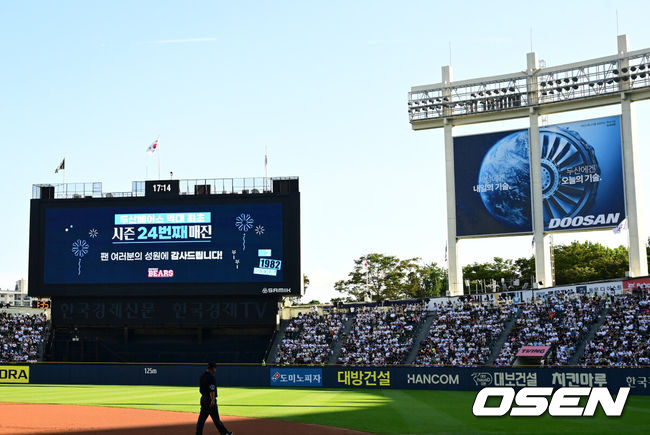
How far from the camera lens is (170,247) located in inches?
2090

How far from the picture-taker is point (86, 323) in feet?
181

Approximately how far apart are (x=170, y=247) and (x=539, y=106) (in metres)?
27.7

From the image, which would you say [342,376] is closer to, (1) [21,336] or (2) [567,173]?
(2) [567,173]

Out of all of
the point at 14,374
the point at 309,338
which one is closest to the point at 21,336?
the point at 14,374

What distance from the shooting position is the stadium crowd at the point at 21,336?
55.6 meters

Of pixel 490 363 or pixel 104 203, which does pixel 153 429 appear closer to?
pixel 490 363

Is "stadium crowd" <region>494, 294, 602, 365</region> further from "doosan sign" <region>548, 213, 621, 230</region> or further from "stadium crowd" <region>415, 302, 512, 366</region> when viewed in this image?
"doosan sign" <region>548, 213, 621, 230</region>

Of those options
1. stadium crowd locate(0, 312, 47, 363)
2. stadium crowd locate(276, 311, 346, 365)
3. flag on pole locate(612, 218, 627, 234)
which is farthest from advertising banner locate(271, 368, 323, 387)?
flag on pole locate(612, 218, 627, 234)

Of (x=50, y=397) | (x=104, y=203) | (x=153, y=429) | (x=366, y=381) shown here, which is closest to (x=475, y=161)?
(x=366, y=381)

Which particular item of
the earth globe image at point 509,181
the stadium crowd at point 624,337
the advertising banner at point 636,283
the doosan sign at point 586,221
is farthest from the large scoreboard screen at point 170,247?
the advertising banner at point 636,283

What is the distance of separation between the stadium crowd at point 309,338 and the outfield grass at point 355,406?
1258 centimetres

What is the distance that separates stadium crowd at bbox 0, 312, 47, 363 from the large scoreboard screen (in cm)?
540

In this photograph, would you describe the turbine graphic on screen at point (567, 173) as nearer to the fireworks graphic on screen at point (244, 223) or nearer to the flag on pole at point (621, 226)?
the flag on pole at point (621, 226)

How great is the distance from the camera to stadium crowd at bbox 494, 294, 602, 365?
151 feet
